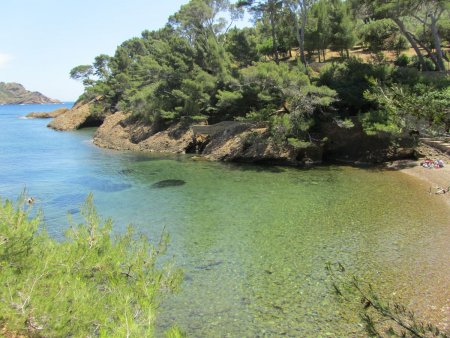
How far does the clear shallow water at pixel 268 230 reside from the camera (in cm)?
903

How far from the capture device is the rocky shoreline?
2409 centimetres

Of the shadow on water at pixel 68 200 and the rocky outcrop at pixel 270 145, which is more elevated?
the rocky outcrop at pixel 270 145

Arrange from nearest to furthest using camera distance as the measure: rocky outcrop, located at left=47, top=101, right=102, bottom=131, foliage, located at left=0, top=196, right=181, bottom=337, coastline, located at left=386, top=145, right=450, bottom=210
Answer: foliage, located at left=0, top=196, right=181, bottom=337, coastline, located at left=386, top=145, right=450, bottom=210, rocky outcrop, located at left=47, top=101, right=102, bottom=131

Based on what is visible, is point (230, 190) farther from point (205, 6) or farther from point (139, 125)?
point (205, 6)

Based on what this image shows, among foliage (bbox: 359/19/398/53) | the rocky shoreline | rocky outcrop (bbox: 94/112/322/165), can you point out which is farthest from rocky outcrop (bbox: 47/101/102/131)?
foliage (bbox: 359/19/398/53)

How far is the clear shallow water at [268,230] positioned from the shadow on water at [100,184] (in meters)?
0.11

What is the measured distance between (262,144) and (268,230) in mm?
12247

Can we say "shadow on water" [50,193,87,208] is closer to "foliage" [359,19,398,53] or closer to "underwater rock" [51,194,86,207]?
"underwater rock" [51,194,86,207]

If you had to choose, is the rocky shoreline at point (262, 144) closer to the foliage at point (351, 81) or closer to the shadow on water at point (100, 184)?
the foliage at point (351, 81)

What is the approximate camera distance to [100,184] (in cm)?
2228

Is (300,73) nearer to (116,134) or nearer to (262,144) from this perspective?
(262,144)

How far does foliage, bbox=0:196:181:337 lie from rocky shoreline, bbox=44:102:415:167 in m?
17.9

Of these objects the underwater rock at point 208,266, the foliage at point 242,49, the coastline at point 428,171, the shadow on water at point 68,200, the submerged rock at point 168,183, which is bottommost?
the underwater rock at point 208,266

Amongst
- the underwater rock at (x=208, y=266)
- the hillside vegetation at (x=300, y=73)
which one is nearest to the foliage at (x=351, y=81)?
the hillside vegetation at (x=300, y=73)
